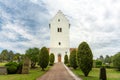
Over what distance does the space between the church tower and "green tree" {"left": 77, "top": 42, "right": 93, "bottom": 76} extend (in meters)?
45.8

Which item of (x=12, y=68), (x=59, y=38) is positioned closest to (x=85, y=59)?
(x=12, y=68)

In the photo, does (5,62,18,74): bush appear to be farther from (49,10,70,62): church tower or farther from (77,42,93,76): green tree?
(49,10,70,62): church tower

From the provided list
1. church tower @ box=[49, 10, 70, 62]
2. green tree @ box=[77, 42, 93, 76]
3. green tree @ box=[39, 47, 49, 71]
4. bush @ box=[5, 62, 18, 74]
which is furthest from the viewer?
church tower @ box=[49, 10, 70, 62]

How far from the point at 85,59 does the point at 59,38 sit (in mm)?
47954

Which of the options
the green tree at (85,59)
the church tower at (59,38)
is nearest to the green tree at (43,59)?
the green tree at (85,59)

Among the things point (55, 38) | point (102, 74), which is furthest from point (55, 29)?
point (102, 74)

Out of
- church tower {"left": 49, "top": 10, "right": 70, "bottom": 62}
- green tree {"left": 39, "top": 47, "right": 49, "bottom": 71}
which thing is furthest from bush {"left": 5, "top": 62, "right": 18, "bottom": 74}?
church tower {"left": 49, "top": 10, "right": 70, "bottom": 62}

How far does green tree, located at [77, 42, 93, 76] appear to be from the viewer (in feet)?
69.7

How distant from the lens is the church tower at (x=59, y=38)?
2692 inches

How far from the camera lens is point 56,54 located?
68250 mm

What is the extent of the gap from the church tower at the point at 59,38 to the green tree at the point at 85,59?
45.8m

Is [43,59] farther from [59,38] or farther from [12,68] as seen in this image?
[59,38]

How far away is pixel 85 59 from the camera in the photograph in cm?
2144

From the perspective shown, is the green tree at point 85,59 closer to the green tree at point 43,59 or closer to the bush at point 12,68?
the bush at point 12,68
